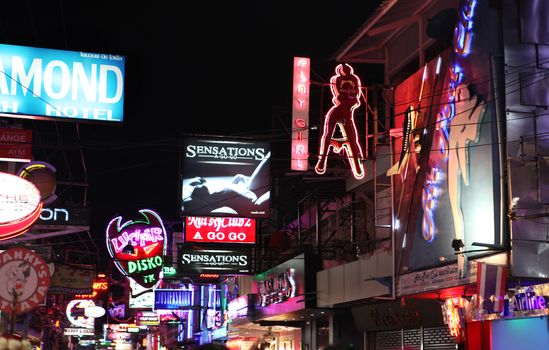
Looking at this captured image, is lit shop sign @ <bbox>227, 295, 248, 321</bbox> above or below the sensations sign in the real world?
below

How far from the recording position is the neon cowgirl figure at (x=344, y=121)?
19.3 meters

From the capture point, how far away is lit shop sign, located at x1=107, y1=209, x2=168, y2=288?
27.5 metres

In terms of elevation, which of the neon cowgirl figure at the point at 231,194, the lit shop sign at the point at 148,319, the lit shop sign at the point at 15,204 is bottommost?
the lit shop sign at the point at 148,319

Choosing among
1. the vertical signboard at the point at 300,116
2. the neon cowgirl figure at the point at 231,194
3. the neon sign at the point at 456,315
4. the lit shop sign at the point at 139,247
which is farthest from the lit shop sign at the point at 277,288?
the neon sign at the point at 456,315

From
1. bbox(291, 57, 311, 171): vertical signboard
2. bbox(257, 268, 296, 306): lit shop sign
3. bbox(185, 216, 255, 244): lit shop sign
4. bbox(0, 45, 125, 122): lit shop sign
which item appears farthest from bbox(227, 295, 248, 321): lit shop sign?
bbox(0, 45, 125, 122): lit shop sign

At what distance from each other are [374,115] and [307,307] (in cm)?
701

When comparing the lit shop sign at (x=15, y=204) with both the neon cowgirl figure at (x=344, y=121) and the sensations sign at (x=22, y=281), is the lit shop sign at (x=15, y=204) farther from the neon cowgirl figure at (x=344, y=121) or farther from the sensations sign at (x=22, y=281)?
the neon cowgirl figure at (x=344, y=121)

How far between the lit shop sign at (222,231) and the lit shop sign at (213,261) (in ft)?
2.92

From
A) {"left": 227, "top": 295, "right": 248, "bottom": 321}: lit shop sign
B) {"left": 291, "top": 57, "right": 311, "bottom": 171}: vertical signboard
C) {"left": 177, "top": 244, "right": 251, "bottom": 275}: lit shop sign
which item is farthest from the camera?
{"left": 227, "top": 295, "right": 248, "bottom": 321}: lit shop sign

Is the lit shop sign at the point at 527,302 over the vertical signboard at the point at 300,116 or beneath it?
beneath

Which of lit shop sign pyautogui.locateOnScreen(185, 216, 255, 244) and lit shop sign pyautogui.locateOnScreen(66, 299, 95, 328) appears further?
lit shop sign pyautogui.locateOnScreen(66, 299, 95, 328)

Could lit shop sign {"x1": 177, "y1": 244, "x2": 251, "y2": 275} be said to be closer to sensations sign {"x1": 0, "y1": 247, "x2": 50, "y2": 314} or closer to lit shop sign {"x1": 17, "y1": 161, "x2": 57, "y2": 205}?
lit shop sign {"x1": 17, "y1": 161, "x2": 57, "y2": 205}

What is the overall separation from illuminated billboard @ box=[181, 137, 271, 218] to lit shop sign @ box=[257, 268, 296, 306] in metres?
5.69

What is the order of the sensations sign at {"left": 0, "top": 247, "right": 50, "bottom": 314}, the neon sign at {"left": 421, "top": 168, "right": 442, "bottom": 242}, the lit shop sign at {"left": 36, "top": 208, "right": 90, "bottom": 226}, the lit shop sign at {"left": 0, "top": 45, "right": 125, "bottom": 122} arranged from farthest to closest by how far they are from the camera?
the lit shop sign at {"left": 36, "top": 208, "right": 90, "bottom": 226}
the lit shop sign at {"left": 0, "top": 45, "right": 125, "bottom": 122}
the neon sign at {"left": 421, "top": 168, "right": 442, "bottom": 242}
the sensations sign at {"left": 0, "top": 247, "right": 50, "bottom": 314}
